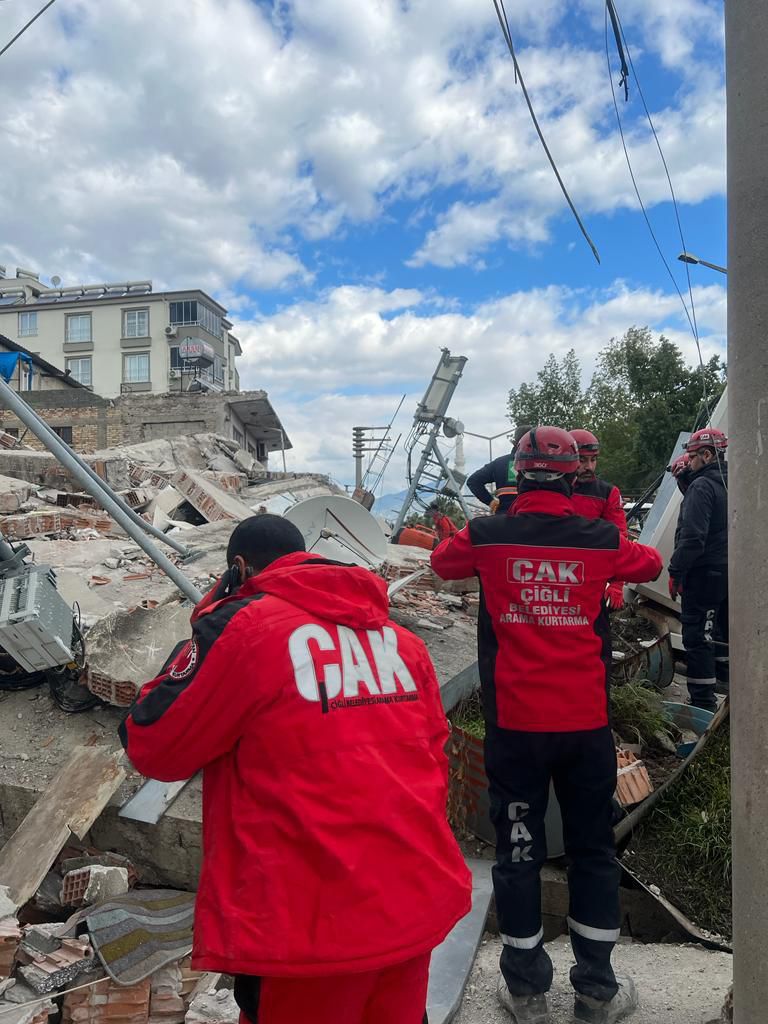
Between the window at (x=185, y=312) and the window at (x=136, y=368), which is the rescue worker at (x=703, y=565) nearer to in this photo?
the window at (x=185, y=312)

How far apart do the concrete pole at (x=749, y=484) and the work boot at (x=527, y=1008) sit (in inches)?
36.1

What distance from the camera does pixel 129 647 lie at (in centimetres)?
483

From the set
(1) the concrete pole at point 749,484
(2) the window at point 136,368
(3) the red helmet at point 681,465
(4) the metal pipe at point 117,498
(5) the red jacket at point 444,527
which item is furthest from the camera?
(2) the window at point 136,368

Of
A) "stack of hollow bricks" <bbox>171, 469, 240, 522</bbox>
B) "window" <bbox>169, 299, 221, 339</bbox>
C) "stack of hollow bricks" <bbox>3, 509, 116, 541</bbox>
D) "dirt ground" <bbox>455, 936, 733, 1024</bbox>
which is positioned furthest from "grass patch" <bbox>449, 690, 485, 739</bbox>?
"window" <bbox>169, 299, 221, 339</bbox>

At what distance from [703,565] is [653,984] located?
337cm

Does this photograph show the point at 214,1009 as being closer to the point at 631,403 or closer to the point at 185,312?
the point at 631,403

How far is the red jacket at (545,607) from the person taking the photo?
2.86 m

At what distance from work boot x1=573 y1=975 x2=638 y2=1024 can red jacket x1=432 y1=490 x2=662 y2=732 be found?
3.09 feet

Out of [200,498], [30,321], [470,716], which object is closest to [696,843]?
[470,716]

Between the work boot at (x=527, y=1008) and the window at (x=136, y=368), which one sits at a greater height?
the window at (x=136, y=368)

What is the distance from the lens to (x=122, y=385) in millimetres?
53281

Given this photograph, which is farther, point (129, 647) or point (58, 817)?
point (129, 647)

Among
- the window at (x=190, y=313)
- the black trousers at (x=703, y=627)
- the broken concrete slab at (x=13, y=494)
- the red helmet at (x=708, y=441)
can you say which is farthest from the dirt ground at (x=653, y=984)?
the window at (x=190, y=313)

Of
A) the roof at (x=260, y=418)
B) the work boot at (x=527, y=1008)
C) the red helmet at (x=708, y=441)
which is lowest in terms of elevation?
the work boot at (x=527, y=1008)
